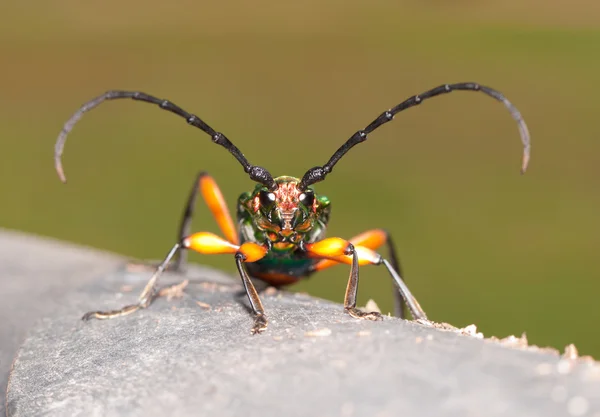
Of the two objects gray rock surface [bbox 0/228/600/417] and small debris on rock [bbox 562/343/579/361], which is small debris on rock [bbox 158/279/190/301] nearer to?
gray rock surface [bbox 0/228/600/417]

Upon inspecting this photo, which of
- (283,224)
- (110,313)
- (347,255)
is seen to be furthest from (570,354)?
(110,313)

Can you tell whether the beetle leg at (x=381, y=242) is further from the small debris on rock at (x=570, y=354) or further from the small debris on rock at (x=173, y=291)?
the small debris on rock at (x=570, y=354)

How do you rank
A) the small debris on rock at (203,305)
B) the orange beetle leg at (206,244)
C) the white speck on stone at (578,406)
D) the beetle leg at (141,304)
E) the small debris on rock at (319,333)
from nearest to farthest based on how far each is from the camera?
the white speck on stone at (578,406), the small debris on rock at (319,333), the small debris on rock at (203,305), the beetle leg at (141,304), the orange beetle leg at (206,244)

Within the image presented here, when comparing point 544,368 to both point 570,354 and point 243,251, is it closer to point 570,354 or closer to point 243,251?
point 570,354

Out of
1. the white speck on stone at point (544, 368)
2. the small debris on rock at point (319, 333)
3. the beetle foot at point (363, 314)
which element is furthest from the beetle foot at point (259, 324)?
the white speck on stone at point (544, 368)

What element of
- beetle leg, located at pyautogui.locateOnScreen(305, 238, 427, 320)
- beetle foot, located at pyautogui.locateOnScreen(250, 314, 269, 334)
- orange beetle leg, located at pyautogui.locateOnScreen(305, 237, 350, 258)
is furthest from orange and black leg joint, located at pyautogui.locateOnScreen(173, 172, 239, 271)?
beetle foot, located at pyautogui.locateOnScreen(250, 314, 269, 334)

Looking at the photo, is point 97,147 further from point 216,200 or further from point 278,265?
point 278,265

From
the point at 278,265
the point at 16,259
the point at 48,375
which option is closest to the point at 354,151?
the point at 16,259
